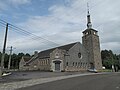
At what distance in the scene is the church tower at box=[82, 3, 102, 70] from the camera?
62.5 meters

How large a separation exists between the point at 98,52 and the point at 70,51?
51.6 feet

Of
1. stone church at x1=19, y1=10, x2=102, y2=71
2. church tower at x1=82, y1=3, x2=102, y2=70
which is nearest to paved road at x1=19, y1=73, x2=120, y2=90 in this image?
stone church at x1=19, y1=10, x2=102, y2=71

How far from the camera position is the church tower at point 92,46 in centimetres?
6247

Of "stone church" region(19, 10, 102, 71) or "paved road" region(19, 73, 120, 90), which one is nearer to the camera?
"paved road" region(19, 73, 120, 90)

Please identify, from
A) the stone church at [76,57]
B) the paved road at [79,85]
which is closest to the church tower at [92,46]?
the stone church at [76,57]

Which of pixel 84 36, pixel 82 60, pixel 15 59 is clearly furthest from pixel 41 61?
pixel 15 59

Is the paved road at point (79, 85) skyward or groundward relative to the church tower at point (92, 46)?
groundward

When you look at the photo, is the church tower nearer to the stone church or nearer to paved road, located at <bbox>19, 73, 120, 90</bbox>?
the stone church

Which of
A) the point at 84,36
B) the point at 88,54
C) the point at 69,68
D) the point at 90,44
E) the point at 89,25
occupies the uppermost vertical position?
the point at 89,25

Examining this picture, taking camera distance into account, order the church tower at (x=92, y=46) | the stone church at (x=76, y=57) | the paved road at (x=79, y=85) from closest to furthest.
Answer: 1. the paved road at (x=79, y=85)
2. the stone church at (x=76, y=57)
3. the church tower at (x=92, y=46)

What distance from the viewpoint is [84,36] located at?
2672 inches

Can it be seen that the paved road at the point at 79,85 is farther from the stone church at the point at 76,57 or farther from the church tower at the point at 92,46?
the church tower at the point at 92,46

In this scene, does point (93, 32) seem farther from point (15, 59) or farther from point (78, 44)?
point (15, 59)

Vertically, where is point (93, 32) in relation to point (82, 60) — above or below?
above
